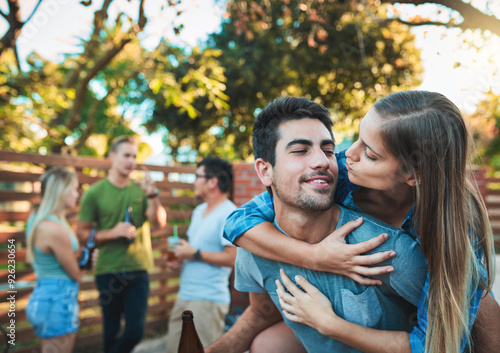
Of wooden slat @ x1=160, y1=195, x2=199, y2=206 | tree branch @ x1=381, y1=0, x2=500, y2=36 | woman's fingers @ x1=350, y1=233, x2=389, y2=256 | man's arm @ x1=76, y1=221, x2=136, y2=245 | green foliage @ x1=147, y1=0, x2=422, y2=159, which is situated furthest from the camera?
green foliage @ x1=147, y1=0, x2=422, y2=159

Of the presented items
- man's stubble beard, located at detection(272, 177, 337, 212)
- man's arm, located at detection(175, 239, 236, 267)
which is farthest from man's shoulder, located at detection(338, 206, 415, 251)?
man's arm, located at detection(175, 239, 236, 267)

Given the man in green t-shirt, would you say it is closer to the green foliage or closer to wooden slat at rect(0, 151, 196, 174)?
wooden slat at rect(0, 151, 196, 174)

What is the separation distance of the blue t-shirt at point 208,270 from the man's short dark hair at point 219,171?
23cm

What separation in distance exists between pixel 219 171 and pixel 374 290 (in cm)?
251

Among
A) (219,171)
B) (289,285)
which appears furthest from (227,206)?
(289,285)

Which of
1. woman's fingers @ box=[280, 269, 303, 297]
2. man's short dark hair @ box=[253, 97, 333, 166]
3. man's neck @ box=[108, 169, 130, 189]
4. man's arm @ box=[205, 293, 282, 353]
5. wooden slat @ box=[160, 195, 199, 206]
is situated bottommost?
man's arm @ box=[205, 293, 282, 353]

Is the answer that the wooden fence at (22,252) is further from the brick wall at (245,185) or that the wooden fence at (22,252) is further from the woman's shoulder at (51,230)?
the brick wall at (245,185)

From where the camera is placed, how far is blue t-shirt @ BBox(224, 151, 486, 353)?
1.31 m

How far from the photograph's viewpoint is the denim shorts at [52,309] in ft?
9.62

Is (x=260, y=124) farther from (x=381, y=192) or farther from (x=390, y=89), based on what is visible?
(x=390, y=89)

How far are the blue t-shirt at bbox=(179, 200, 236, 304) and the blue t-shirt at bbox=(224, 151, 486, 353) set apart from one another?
4.64 ft

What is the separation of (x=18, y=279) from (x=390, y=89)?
8.64 metres

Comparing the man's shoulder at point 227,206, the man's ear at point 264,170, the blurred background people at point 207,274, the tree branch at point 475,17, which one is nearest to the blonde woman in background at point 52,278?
the blurred background people at point 207,274

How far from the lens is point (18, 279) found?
12.9ft
